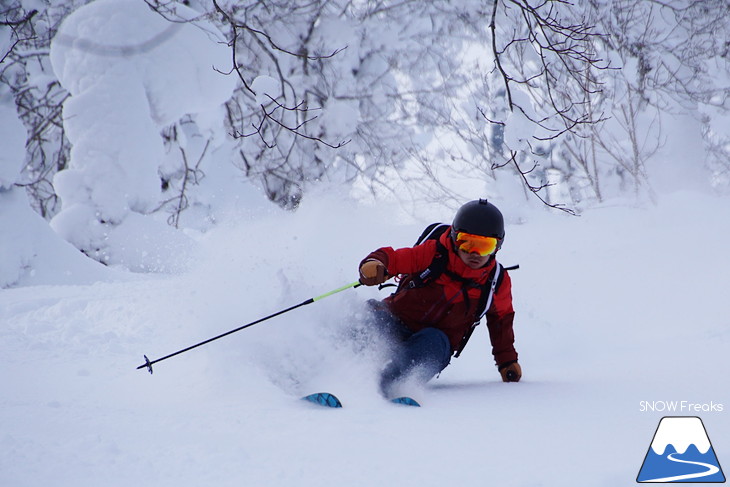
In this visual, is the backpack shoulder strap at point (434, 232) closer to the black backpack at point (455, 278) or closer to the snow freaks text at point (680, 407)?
the black backpack at point (455, 278)

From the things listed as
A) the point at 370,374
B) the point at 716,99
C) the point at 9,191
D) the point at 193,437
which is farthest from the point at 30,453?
the point at 716,99

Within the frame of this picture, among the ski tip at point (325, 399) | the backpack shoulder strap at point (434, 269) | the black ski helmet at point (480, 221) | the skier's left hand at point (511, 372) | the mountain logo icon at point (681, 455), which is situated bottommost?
the mountain logo icon at point (681, 455)

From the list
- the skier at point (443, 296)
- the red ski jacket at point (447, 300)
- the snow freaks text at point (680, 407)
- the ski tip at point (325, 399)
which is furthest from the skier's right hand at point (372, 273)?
the snow freaks text at point (680, 407)

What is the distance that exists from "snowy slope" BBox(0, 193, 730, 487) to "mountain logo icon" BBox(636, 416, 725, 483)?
0.13 feet

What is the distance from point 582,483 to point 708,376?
1820mm

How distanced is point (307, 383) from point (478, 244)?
3.66 ft

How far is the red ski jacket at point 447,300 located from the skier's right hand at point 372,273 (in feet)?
0.34

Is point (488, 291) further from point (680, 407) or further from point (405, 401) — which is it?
point (680, 407)

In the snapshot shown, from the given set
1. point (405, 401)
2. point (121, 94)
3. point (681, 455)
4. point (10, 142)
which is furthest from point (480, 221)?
point (10, 142)

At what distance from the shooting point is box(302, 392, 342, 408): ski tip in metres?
2.45

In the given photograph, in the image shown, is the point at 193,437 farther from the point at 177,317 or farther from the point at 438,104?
the point at 438,104

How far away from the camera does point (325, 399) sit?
2.46 meters

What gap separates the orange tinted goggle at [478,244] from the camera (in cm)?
315

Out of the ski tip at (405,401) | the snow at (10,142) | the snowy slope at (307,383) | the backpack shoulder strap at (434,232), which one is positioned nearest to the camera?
the snowy slope at (307,383)
